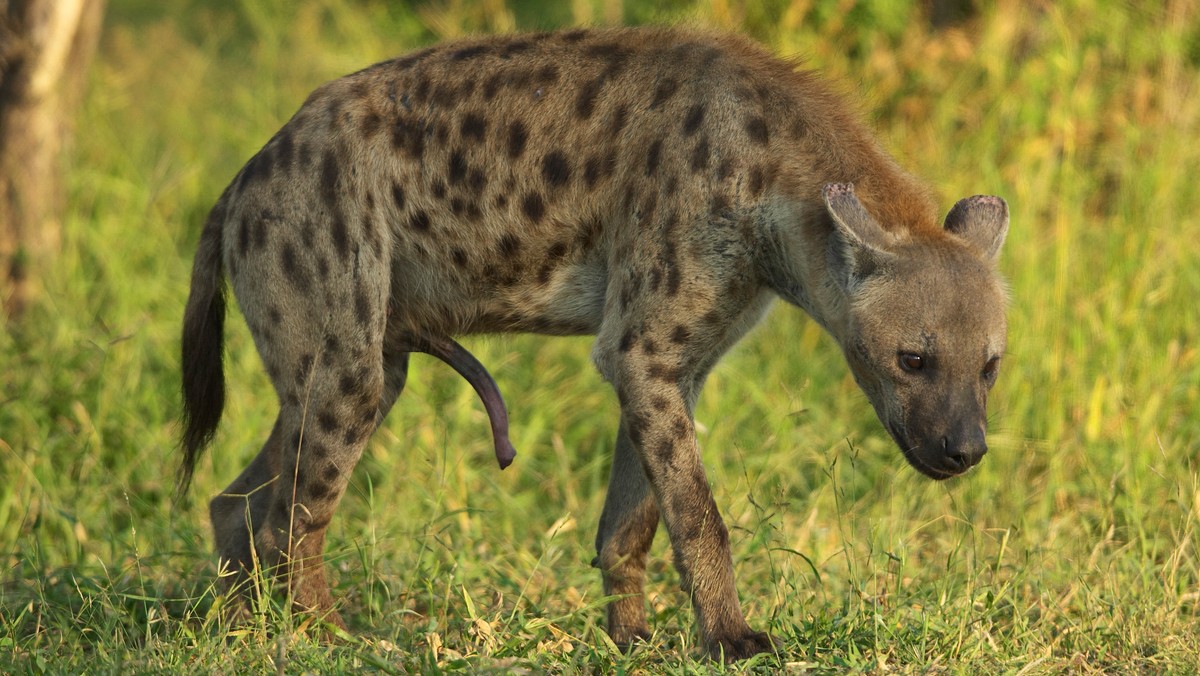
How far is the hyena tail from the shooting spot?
4.20 m

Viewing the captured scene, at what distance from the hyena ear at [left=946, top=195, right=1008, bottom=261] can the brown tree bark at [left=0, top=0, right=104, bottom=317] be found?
13.5ft

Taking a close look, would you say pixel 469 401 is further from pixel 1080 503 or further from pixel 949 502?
pixel 1080 503

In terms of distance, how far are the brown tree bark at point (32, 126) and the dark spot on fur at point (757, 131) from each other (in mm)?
3614

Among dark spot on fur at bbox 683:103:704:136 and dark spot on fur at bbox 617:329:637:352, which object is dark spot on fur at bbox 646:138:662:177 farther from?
dark spot on fur at bbox 617:329:637:352

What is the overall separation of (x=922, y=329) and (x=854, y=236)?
0.26 metres

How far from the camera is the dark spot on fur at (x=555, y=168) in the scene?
3906 mm

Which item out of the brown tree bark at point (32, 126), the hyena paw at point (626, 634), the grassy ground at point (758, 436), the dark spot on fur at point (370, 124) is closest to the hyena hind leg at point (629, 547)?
the hyena paw at point (626, 634)

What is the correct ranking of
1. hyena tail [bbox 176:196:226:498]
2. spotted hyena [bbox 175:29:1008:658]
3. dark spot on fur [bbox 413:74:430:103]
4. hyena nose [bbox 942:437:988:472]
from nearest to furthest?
hyena nose [bbox 942:437:988:472] → spotted hyena [bbox 175:29:1008:658] → dark spot on fur [bbox 413:74:430:103] → hyena tail [bbox 176:196:226:498]

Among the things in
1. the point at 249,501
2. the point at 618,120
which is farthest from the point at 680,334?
the point at 249,501

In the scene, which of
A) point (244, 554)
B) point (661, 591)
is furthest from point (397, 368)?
point (661, 591)

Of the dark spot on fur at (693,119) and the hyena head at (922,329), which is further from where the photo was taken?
the dark spot on fur at (693,119)

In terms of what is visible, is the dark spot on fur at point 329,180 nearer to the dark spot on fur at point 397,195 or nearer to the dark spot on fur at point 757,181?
the dark spot on fur at point 397,195

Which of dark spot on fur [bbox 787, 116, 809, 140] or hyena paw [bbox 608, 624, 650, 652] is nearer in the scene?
dark spot on fur [bbox 787, 116, 809, 140]

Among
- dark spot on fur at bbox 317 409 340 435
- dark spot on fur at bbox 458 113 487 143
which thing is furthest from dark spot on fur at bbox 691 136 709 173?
dark spot on fur at bbox 317 409 340 435
